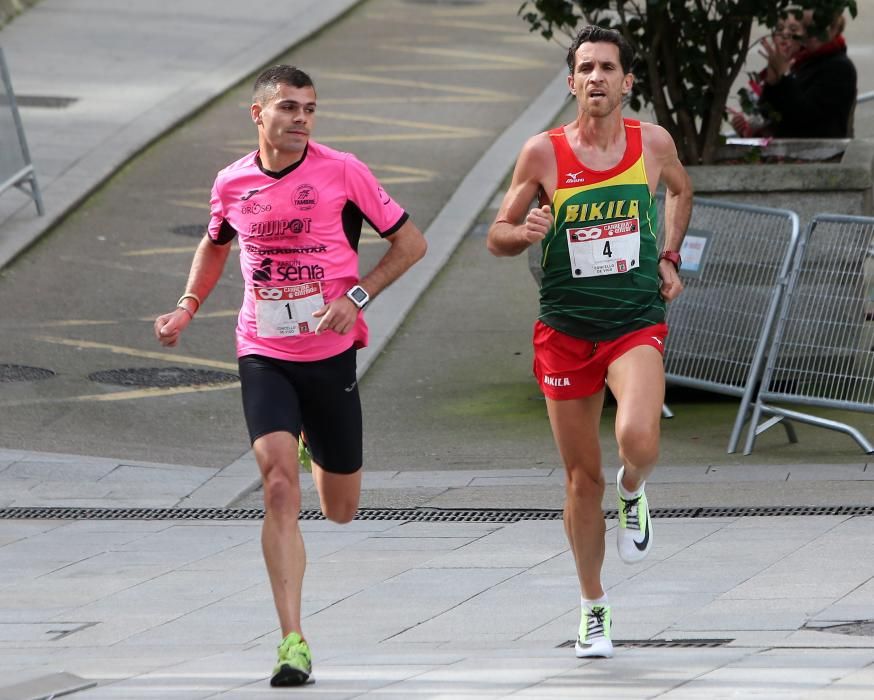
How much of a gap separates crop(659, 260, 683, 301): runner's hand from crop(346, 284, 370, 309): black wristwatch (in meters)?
0.99

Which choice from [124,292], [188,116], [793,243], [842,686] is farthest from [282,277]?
[188,116]

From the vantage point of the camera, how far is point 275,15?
25.5m

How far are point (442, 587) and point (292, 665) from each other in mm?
1742

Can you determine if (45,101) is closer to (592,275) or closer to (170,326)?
(170,326)

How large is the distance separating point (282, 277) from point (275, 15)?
1961 centimetres

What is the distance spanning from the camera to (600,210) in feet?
20.8

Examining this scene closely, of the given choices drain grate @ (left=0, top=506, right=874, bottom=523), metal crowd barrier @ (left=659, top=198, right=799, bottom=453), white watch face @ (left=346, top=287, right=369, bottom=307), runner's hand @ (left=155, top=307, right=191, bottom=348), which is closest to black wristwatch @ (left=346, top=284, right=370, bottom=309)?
white watch face @ (left=346, top=287, right=369, bottom=307)

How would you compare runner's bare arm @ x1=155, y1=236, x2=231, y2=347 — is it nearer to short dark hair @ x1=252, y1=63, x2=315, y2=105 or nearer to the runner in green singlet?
short dark hair @ x1=252, y1=63, x2=315, y2=105

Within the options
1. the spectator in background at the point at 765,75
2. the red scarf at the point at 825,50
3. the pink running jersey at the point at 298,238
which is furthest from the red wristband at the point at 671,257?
the red scarf at the point at 825,50

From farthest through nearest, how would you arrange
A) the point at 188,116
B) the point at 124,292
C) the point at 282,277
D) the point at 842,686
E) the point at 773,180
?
the point at 188,116 < the point at 124,292 < the point at 773,180 < the point at 282,277 < the point at 842,686

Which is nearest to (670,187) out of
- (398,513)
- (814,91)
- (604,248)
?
(604,248)

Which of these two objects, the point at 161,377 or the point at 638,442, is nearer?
the point at 638,442

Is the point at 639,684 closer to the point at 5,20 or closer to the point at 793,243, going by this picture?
the point at 793,243

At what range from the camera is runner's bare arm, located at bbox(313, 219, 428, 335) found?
6.30m
